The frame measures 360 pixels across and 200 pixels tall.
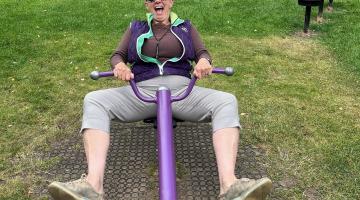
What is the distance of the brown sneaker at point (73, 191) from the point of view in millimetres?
2535

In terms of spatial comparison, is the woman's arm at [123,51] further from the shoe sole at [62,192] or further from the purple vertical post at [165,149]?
the shoe sole at [62,192]

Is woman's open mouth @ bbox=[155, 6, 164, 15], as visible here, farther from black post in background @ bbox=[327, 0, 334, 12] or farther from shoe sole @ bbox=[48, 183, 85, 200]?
black post in background @ bbox=[327, 0, 334, 12]

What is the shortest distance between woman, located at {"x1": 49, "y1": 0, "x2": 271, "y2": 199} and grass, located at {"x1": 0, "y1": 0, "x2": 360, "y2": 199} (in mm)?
716

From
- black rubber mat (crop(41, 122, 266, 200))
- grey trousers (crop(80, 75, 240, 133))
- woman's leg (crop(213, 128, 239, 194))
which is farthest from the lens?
black rubber mat (crop(41, 122, 266, 200))

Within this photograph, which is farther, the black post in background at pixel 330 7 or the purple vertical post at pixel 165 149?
the black post in background at pixel 330 7

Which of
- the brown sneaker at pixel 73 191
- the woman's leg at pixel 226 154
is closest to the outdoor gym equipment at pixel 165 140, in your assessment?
the woman's leg at pixel 226 154

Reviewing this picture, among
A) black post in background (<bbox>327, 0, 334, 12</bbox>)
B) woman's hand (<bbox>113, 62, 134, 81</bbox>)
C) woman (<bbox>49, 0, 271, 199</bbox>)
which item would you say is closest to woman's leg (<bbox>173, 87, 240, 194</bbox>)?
woman (<bbox>49, 0, 271, 199</bbox>)

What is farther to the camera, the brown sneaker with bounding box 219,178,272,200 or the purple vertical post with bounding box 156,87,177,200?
the purple vertical post with bounding box 156,87,177,200

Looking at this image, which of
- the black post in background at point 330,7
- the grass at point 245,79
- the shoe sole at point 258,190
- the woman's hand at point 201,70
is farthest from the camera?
the black post in background at point 330,7

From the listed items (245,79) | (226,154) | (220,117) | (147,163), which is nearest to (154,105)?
(220,117)

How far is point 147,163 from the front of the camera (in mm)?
3771

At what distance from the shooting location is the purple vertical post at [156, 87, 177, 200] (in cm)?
265

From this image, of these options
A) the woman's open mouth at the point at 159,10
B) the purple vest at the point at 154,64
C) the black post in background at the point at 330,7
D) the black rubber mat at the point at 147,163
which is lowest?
the black post in background at the point at 330,7

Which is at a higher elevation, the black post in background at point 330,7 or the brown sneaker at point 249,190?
the brown sneaker at point 249,190
